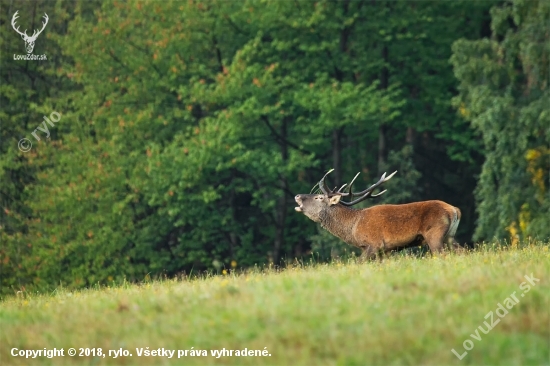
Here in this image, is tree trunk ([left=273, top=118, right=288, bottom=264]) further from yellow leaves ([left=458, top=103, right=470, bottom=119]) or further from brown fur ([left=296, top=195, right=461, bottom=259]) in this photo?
brown fur ([left=296, top=195, right=461, bottom=259])

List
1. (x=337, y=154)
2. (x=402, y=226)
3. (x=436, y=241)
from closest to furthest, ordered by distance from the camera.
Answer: (x=436, y=241) < (x=402, y=226) < (x=337, y=154)

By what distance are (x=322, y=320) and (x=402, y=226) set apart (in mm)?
5976

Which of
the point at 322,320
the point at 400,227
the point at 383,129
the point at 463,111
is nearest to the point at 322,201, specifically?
the point at 400,227

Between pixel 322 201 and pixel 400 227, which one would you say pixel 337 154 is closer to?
pixel 322 201

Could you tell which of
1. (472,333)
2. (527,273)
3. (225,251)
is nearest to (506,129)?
(225,251)

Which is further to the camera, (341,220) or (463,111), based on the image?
(463,111)

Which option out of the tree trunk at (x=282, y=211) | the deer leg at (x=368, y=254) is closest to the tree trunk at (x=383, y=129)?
the tree trunk at (x=282, y=211)

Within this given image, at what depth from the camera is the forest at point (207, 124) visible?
106 ft

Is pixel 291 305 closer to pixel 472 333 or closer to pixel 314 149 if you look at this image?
pixel 472 333

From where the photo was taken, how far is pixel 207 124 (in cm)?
3244

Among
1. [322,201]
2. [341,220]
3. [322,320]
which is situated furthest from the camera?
[322,201]

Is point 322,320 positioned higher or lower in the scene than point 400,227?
higher

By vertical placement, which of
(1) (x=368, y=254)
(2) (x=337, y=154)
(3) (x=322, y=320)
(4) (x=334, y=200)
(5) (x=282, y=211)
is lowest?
(5) (x=282, y=211)

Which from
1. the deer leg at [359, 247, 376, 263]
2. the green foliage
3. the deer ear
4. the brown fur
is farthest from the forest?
the deer leg at [359, 247, 376, 263]
